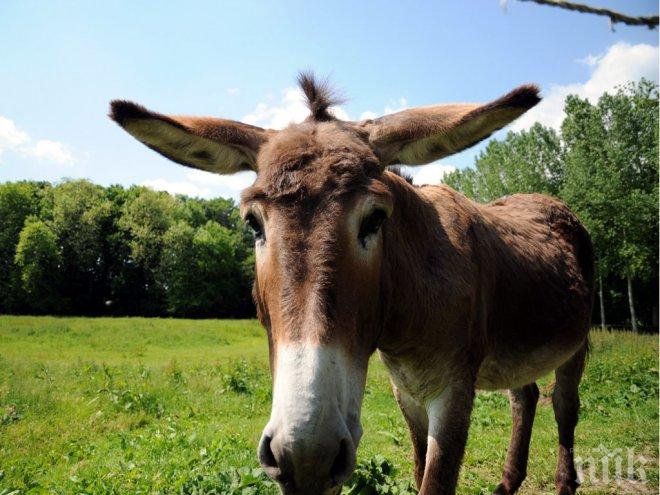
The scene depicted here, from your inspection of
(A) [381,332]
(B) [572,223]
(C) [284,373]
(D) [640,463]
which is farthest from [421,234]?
(D) [640,463]

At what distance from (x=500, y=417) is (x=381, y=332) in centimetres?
682

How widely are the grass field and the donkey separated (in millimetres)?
1675

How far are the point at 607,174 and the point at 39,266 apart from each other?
136 feet

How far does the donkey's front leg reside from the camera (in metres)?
2.74

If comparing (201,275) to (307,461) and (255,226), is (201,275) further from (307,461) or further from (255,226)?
(307,461)

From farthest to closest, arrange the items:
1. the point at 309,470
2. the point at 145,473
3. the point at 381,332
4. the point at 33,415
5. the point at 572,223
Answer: the point at 33,415 → the point at 572,223 → the point at 145,473 → the point at 381,332 → the point at 309,470

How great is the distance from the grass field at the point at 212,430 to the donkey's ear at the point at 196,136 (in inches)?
107

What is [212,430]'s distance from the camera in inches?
281

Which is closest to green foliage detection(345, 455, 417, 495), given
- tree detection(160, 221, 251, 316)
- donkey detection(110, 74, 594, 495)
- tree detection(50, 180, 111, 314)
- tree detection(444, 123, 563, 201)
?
donkey detection(110, 74, 594, 495)

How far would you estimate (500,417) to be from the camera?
826 cm

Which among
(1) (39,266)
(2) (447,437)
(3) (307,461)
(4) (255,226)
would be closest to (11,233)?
(1) (39,266)

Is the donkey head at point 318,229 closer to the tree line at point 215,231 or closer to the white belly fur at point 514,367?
the white belly fur at point 514,367

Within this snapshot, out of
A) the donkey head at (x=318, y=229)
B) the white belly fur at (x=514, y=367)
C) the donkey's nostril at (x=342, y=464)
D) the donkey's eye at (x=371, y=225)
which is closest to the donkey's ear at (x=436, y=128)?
the donkey head at (x=318, y=229)

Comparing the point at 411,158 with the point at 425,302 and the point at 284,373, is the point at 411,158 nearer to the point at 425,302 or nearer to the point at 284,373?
the point at 425,302
